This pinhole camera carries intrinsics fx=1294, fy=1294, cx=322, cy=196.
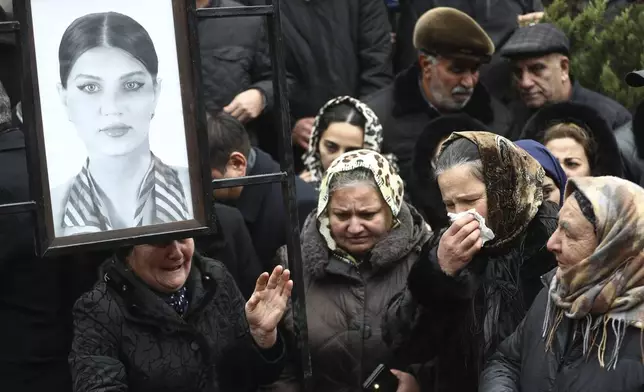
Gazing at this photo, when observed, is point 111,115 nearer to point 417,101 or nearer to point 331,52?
point 417,101

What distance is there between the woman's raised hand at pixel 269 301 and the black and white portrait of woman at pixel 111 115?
0.37 metres

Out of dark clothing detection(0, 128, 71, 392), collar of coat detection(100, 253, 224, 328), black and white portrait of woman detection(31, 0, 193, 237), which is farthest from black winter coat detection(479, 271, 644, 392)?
dark clothing detection(0, 128, 71, 392)

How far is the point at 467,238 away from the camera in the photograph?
4.35 m

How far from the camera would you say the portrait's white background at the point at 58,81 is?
12.6 ft

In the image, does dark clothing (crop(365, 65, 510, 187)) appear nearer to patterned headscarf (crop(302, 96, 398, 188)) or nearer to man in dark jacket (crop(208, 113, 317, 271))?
patterned headscarf (crop(302, 96, 398, 188))

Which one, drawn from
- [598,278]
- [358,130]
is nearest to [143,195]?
[598,278]

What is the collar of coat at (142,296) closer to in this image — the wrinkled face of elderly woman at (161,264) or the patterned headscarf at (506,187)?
the wrinkled face of elderly woman at (161,264)

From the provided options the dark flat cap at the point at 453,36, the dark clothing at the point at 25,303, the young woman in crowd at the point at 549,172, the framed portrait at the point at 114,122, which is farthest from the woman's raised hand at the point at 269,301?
the dark flat cap at the point at 453,36

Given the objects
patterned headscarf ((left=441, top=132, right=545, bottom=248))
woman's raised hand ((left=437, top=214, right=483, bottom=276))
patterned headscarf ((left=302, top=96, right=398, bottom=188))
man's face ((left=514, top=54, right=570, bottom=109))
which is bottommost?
woman's raised hand ((left=437, top=214, right=483, bottom=276))

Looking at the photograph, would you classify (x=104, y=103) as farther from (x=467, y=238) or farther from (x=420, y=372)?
(x=420, y=372)

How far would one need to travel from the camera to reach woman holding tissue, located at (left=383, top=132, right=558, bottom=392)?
4.44 metres

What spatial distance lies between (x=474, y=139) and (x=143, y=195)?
1.24 metres

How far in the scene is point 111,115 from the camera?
3938 mm

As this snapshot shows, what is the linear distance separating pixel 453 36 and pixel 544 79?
496 mm
